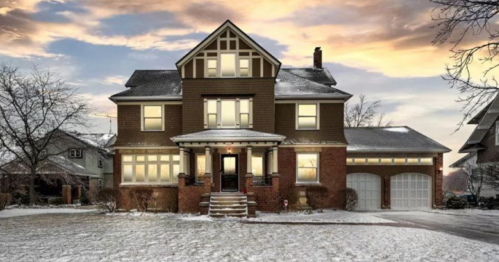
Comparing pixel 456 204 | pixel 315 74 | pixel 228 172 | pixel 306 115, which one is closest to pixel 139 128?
pixel 228 172

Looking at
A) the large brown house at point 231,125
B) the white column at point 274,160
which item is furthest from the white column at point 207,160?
the white column at point 274,160

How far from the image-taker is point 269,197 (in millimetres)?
22359

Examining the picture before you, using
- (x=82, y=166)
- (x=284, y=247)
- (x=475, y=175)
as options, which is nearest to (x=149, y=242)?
(x=284, y=247)

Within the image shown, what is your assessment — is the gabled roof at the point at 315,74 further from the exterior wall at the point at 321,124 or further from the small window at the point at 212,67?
the small window at the point at 212,67

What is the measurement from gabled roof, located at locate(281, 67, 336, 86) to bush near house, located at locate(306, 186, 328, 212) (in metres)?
8.52

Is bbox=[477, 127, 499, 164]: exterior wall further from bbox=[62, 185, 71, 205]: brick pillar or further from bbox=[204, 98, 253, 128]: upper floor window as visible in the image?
bbox=[62, 185, 71, 205]: brick pillar

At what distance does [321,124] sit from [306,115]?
1.04 metres

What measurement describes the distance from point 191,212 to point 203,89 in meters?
7.10

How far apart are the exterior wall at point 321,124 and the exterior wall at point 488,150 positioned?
1204 centimetres

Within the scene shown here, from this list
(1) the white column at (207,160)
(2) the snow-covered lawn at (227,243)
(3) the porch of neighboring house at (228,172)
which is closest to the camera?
(2) the snow-covered lawn at (227,243)

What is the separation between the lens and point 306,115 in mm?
25031

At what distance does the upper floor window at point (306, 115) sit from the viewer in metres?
25.0

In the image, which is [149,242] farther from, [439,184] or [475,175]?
[475,175]

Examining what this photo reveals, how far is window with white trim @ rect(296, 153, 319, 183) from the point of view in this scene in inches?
973
